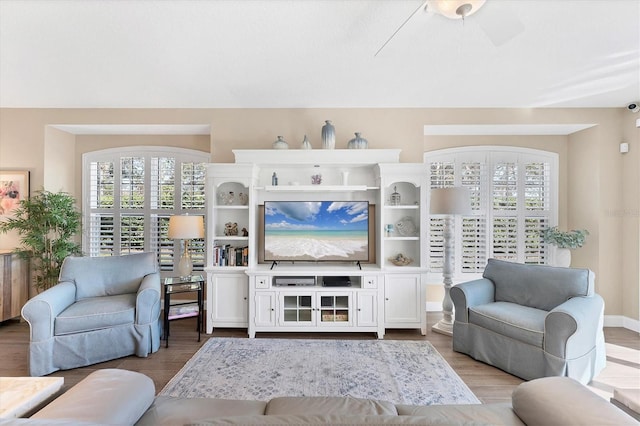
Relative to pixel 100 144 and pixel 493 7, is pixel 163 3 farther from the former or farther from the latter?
pixel 100 144

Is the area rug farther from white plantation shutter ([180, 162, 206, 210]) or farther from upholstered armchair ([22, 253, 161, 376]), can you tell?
white plantation shutter ([180, 162, 206, 210])

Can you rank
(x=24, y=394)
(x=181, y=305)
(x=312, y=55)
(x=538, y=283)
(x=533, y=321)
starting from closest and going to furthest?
1. (x=24, y=394)
2. (x=533, y=321)
3. (x=312, y=55)
4. (x=538, y=283)
5. (x=181, y=305)

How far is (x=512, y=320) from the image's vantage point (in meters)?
2.62

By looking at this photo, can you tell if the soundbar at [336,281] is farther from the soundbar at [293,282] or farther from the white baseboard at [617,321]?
the white baseboard at [617,321]

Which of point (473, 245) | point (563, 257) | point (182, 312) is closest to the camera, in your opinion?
point (182, 312)

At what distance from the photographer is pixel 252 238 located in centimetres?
353

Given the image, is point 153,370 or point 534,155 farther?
point 534,155

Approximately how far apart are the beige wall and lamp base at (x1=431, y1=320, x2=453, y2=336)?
200cm

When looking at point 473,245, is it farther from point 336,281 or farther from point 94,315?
point 94,315

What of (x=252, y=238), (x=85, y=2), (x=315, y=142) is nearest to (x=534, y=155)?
(x=315, y=142)

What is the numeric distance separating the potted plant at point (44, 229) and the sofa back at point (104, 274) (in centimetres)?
71

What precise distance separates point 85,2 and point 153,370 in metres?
2.90

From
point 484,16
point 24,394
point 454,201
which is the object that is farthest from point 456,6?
point 24,394

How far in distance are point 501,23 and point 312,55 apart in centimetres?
147
